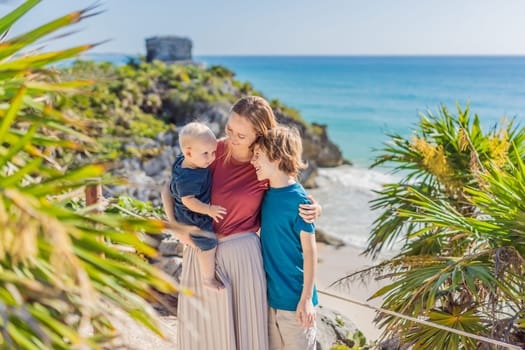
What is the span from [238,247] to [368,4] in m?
116

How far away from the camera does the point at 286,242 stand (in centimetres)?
300

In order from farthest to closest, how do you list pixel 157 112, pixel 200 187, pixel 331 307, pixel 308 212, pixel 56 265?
pixel 157 112
pixel 331 307
pixel 200 187
pixel 308 212
pixel 56 265

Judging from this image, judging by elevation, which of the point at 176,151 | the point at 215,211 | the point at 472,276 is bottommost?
the point at 176,151

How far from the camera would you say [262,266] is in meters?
3.09

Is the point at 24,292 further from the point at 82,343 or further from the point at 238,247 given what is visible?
the point at 238,247

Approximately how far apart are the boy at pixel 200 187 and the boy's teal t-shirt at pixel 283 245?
273 millimetres

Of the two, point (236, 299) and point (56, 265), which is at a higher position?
point (56, 265)

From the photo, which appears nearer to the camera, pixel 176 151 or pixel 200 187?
pixel 200 187

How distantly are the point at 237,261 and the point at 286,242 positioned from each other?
299mm

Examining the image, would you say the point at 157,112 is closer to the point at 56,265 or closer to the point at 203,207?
the point at 203,207

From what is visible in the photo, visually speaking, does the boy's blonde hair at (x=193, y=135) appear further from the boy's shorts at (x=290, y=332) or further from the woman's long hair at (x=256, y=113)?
the boy's shorts at (x=290, y=332)

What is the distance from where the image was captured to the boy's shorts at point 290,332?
9.97ft

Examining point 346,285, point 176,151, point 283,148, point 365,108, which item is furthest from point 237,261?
point 365,108

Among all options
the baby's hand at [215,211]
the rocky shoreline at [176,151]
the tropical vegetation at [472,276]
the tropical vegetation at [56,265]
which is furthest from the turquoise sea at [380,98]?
the tropical vegetation at [56,265]
